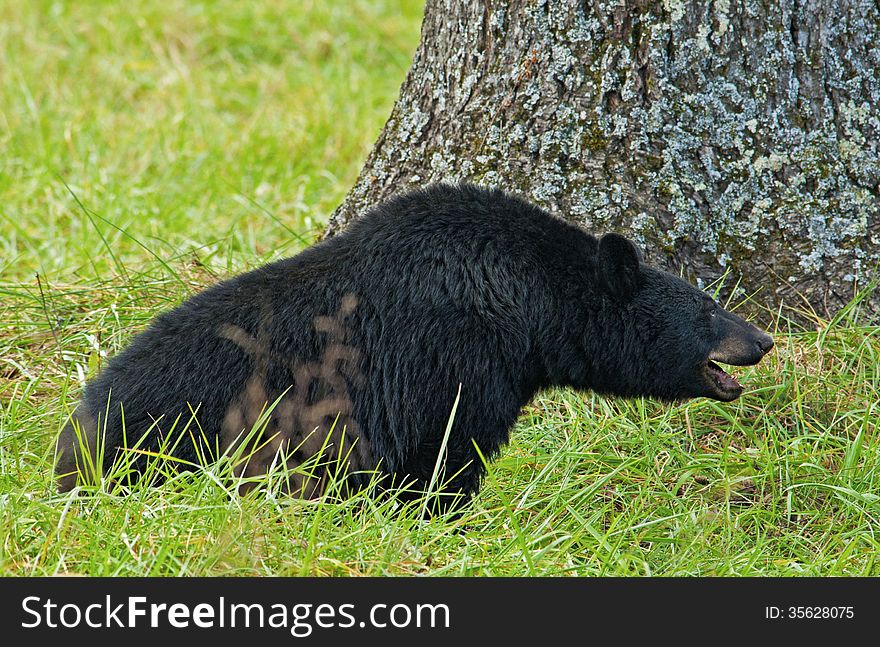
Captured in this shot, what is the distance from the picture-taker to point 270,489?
11.2 feet

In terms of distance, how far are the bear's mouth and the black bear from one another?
1.36 ft

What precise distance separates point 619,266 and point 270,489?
1.49 meters

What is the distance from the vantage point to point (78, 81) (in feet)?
27.9

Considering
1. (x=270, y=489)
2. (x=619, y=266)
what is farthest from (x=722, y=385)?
(x=270, y=489)

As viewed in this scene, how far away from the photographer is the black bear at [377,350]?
144 inches

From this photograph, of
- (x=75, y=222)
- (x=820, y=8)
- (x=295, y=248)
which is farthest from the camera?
(x=75, y=222)

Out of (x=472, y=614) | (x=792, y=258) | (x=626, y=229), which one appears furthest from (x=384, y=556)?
(x=792, y=258)

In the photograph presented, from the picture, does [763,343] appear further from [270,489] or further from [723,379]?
[270,489]

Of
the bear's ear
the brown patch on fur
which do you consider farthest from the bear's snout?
the brown patch on fur

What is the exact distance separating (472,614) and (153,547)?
3.04 feet

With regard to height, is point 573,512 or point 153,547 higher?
point 573,512

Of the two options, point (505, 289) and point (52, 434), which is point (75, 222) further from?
point (505, 289)

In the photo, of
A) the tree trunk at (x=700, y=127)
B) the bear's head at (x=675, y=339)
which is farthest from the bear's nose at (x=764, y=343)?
the tree trunk at (x=700, y=127)

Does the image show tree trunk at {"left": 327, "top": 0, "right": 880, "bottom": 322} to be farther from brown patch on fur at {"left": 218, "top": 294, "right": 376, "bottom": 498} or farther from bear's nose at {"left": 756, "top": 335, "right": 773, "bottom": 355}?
brown patch on fur at {"left": 218, "top": 294, "right": 376, "bottom": 498}
